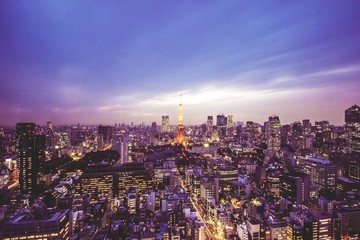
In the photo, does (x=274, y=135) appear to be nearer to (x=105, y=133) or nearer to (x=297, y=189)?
(x=297, y=189)

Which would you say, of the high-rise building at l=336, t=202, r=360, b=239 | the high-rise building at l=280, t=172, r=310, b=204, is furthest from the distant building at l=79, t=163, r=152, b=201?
the high-rise building at l=336, t=202, r=360, b=239

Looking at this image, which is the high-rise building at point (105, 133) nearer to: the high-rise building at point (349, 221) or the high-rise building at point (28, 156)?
the high-rise building at point (28, 156)

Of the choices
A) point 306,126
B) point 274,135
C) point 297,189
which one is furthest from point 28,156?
point 306,126

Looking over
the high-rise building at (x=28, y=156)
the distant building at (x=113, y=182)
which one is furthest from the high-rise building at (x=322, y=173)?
the high-rise building at (x=28, y=156)

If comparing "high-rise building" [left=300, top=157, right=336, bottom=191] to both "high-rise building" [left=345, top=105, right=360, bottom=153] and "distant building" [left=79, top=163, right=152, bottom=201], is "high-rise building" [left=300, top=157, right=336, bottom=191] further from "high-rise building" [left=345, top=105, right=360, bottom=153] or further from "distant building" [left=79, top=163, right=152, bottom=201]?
"distant building" [left=79, top=163, right=152, bottom=201]

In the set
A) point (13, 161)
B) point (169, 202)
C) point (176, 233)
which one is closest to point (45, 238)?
point (176, 233)

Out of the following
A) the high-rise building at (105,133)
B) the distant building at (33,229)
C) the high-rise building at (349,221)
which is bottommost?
the high-rise building at (349,221)
